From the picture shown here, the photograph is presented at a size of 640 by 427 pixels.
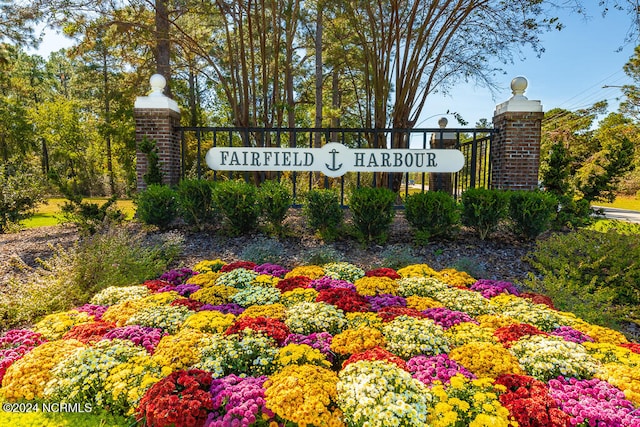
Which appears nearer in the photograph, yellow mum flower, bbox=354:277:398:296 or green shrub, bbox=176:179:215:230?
yellow mum flower, bbox=354:277:398:296

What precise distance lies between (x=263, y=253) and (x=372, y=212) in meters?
1.63

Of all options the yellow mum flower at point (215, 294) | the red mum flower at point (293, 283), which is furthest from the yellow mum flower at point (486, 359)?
the yellow mum flower at point (215, 294)

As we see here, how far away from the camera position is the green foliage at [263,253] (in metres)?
4.53

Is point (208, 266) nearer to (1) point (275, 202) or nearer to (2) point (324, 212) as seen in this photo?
(1) point (275, 202)

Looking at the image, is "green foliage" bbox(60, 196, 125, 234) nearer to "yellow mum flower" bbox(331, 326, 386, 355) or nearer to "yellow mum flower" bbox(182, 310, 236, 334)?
"yellow mum flower" bbox(182, 310, 236, 334)

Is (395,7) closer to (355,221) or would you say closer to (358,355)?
(355,221)

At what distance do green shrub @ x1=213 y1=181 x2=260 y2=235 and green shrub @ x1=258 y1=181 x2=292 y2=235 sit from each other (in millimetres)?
126

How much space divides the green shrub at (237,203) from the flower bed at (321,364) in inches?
84.4

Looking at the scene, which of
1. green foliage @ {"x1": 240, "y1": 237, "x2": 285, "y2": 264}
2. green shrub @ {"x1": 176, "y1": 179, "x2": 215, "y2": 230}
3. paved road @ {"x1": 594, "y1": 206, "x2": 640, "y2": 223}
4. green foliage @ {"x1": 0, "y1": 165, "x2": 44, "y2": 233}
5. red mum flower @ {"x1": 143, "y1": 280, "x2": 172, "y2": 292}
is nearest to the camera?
red mum flower @ {"x1": 143, "y1": 280, "x2": 172, "y2": 292}

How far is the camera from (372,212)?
501 cm

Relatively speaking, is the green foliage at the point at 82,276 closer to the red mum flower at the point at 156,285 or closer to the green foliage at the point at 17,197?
the red mum flower at the point at 156,285

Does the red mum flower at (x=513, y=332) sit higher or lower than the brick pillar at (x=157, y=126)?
lower

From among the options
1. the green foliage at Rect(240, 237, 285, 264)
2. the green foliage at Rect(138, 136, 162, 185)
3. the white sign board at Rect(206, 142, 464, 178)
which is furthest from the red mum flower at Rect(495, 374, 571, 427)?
the green foliage at Rect(138, 136, 162, 185)

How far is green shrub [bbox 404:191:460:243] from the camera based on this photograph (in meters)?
5.02
